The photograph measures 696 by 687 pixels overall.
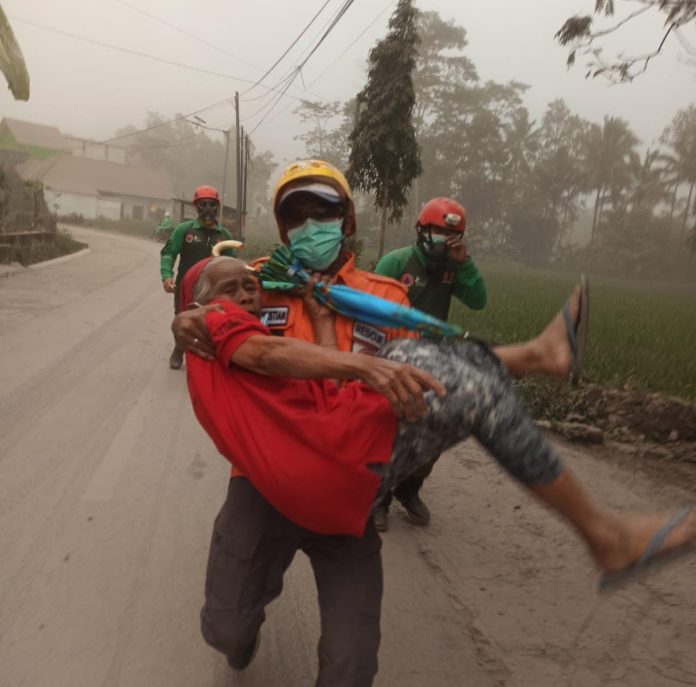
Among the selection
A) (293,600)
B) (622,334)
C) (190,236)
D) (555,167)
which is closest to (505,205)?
(555,167)

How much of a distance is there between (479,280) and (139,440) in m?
2.69

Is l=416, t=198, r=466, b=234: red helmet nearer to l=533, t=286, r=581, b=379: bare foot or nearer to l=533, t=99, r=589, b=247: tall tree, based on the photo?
l=533, t=286, r=581, b=379: bare foot

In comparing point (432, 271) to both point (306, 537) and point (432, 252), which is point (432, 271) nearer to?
point (432, 252)

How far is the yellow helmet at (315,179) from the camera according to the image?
1973 mm

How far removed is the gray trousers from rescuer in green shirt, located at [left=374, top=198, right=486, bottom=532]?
1.56 m

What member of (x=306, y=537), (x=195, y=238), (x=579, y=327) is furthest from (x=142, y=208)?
(x=579, y=327)

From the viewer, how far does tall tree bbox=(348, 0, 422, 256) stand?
12.3 meters

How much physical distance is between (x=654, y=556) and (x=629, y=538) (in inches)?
3.3

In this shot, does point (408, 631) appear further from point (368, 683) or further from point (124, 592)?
point (124, 592)

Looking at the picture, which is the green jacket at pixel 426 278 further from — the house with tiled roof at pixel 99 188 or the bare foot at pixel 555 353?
the house with tiled roof at pixel 99 188

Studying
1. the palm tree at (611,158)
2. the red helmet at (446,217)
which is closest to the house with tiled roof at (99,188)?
the palm tree at (611,158)

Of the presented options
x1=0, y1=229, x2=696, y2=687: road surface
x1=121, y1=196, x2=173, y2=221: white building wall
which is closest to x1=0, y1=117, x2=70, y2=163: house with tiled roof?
x1=121, y1=196, x2=173, y2=221: white building wall

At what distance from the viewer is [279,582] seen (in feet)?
6.91

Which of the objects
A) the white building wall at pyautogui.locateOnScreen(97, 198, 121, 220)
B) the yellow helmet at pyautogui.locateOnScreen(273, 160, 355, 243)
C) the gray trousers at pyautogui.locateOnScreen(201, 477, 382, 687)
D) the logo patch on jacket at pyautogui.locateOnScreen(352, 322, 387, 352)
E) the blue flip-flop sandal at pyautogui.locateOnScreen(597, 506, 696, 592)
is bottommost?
the white building wall at pyautogui.locateOnScreen(97, 198, 121, 220)
